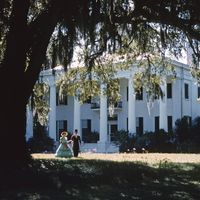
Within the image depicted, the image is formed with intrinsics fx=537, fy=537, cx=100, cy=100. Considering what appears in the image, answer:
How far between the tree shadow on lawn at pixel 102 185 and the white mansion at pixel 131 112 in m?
31.5

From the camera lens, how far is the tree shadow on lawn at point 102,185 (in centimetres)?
1208

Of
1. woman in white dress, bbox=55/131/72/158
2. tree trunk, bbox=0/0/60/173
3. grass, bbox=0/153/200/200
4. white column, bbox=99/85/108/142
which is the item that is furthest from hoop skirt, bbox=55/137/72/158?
white column, bbox=99/85/108/142

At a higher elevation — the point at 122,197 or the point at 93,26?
the point at 93,26

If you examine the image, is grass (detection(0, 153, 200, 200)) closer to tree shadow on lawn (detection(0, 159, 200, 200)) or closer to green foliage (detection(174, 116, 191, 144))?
tree shadow on lawn (detection(0, 159, 200, 200))

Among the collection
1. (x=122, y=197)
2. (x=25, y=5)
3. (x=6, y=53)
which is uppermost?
(x=25, y=5)

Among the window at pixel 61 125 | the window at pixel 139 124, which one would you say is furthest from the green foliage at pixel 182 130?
the window at pixel 61 125

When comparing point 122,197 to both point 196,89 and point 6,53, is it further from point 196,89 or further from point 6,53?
point 196,89

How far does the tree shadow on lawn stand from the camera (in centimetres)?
1208

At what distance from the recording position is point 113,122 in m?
57.2

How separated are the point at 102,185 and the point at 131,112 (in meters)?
37.9

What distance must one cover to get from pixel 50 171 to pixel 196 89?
127 feet

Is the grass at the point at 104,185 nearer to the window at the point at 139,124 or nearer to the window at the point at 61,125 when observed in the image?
the window at the point at 139,124

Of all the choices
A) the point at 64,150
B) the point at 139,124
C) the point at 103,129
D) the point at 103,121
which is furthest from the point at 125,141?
the point at 64,150

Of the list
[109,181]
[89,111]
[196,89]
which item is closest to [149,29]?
[109,181]
